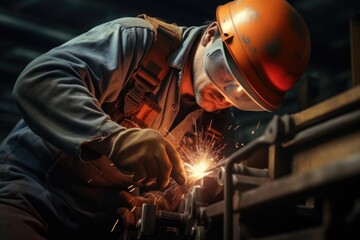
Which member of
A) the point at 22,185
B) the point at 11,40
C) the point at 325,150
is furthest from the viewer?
the point at 11,40

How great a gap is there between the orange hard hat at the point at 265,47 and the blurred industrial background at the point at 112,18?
143 centimetres

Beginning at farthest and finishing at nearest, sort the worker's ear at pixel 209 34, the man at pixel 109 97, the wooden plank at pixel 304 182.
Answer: the worker's ear at pixel 209 34 → the man at pixel 109 97 → the wooden plank at pixel 304 182

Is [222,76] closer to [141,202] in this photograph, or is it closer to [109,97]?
[109,97]

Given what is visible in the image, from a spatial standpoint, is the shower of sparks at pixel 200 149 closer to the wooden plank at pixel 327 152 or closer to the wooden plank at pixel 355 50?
the wooden plank at pixel 355 50

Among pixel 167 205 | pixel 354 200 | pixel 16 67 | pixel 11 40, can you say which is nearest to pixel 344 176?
pixel 354 200

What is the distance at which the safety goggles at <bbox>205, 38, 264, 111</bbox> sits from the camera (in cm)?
238

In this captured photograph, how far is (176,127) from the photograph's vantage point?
8.88ft

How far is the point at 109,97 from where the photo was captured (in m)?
2.30

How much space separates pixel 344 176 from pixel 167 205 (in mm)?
1433

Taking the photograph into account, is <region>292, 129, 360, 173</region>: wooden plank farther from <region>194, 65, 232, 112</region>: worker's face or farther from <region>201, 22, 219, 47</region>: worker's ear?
<region>201, 22, 219, 47</region>: worker's ear

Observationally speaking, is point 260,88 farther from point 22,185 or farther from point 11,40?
point 11,40

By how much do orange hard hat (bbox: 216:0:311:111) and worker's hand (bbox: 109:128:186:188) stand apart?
2.38 feet

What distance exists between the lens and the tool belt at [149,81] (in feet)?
7.68

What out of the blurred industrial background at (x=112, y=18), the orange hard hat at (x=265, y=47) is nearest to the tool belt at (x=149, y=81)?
the orange hard hat at (x=265, y=47)
